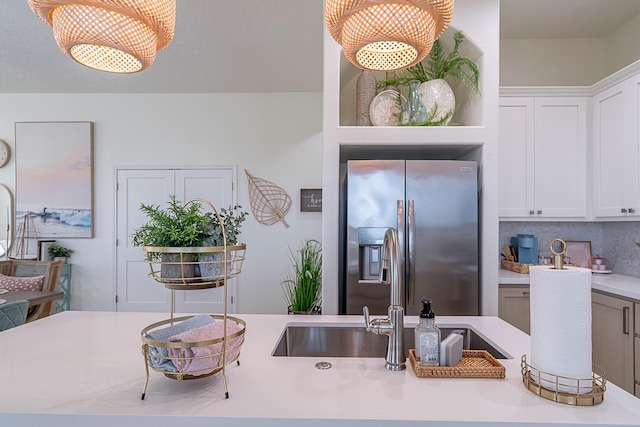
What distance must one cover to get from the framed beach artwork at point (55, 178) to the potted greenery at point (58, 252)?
139mm

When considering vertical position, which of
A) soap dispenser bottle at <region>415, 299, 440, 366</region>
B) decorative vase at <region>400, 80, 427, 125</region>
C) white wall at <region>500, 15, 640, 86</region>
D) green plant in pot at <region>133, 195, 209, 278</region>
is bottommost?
soap dispenser bottle at <region>415, 299, 440, 366</region>

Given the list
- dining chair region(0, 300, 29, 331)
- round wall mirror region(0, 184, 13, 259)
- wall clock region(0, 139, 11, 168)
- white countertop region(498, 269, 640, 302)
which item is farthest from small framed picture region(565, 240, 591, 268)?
wall clock region(0, 139, 11, 168)

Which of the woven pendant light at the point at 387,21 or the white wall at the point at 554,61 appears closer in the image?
the woven pendant light at the point at 387,21

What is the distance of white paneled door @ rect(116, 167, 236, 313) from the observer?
4.38 meters

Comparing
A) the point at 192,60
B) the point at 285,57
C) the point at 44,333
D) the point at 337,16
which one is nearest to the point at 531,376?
the point at 337,16

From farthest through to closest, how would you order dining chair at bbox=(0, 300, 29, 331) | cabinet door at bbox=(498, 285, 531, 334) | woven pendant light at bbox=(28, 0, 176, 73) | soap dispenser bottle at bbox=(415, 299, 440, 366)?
cabinet door at bbox=(498, 285, 531, 334)
dining chair at bbox=(0, 300, 29, 331)
soap dispenser bottle at bbox=(415, 299, 440, 366)
woven pendant light at bbox=(28, 0, 176, 73)

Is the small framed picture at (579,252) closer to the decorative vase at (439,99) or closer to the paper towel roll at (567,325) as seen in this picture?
the decorative vase at (439,99)

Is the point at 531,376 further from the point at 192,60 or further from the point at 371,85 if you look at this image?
the point at 192,60

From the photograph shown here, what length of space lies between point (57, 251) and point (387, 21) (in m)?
4.72

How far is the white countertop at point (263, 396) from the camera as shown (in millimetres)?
796

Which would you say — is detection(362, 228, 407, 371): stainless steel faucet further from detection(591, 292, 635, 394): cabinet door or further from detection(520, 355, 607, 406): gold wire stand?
detection(591, 292, 635, 394): cabinet door

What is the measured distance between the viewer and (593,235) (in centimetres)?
312

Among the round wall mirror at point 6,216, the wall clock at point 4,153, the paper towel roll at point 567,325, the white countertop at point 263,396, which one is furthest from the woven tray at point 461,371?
the wall clock at point 4,153

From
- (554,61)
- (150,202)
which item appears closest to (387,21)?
(554,61)
